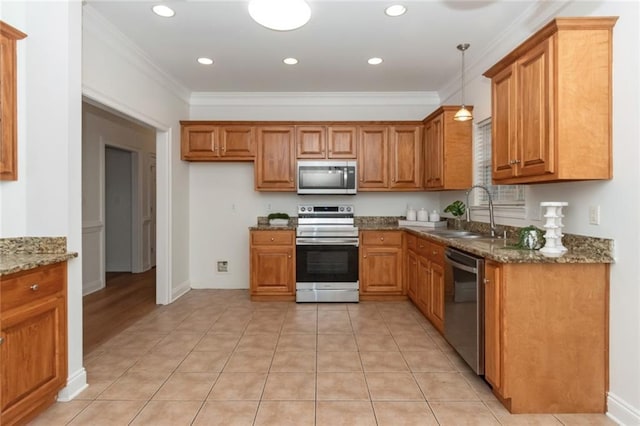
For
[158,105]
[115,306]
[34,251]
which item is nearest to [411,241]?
[158,105]

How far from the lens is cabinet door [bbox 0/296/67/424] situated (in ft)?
5.97

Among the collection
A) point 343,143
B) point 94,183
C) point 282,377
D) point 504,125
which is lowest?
point 282,377

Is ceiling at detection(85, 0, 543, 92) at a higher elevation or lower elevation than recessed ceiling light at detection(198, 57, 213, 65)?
lower

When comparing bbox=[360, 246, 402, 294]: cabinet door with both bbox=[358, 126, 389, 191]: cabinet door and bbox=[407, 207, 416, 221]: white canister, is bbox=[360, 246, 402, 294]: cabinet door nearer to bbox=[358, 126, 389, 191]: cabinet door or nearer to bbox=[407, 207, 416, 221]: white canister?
bbox=[407, 207, 416, 221]: white canister

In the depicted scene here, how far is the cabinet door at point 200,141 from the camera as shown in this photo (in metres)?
4.75

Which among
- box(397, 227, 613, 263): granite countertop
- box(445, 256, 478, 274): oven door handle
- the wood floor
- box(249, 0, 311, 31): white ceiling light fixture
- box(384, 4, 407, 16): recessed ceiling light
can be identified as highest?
box(384, 4, 407, 16): recessed ceiling light

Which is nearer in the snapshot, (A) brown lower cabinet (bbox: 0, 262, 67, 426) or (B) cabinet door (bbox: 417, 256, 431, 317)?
(A) brown lower cabinet (bbox: 0, 262, 67, 426)

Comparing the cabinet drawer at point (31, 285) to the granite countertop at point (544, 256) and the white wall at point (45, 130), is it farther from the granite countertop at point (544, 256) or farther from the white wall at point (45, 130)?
the granite countertop at point (544, 256)

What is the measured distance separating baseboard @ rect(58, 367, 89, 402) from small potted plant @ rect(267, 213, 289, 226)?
2686 millimetres

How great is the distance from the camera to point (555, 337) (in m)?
2.10

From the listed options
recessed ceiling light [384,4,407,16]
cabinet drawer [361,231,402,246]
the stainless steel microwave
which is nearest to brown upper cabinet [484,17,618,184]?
recessed ceiling light [384,4,407,16]

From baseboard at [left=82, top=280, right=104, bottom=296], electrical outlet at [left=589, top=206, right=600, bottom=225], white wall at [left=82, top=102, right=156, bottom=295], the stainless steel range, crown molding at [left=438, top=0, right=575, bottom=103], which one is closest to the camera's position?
electrical outlet at [left=589, top=206, right=600, bottom=225]

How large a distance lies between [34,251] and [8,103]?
0.88 m

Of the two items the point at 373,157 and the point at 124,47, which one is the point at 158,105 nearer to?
the point at 124,47
